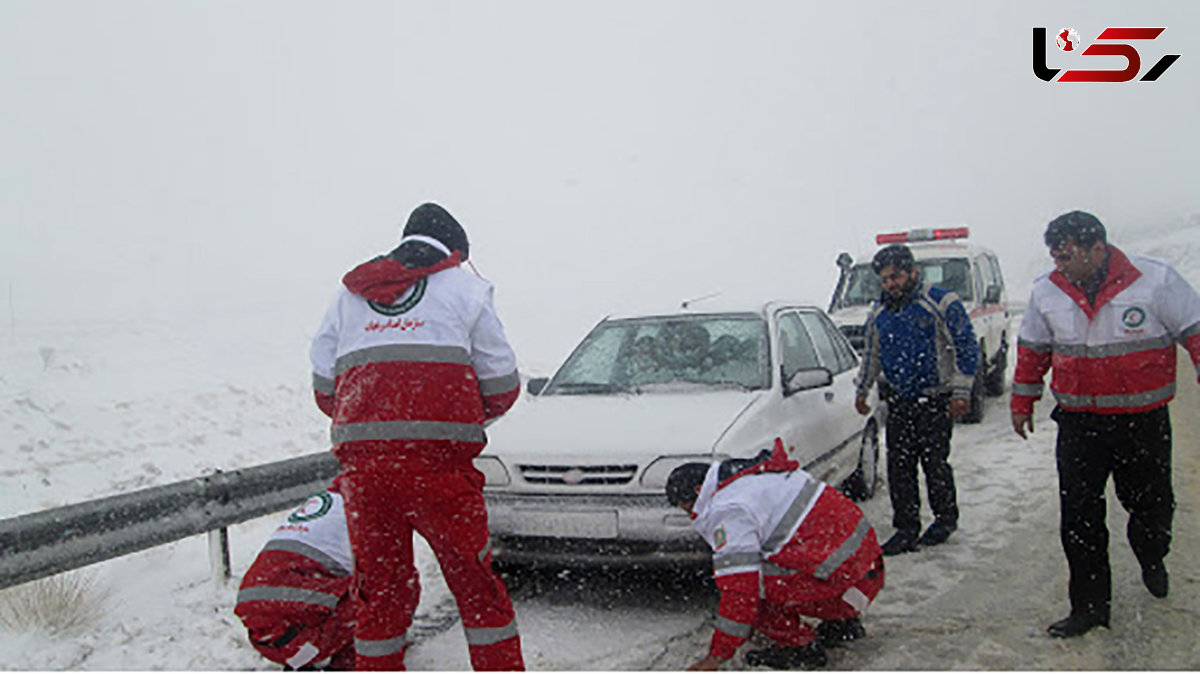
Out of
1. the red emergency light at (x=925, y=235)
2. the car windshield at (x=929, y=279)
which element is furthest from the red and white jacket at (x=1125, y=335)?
the red emergency light at (x=925, y=235)

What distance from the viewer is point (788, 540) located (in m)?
3.61

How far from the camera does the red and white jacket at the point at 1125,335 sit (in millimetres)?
3770

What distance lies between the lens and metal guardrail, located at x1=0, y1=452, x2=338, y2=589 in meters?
3.71

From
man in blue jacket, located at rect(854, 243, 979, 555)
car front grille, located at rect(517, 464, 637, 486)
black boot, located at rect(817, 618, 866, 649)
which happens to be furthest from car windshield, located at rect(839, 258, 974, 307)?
black boot, located at rect(817, 618, 866, 649)

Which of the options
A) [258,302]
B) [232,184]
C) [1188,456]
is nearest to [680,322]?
[1188,456]

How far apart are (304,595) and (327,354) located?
1036 millimetres

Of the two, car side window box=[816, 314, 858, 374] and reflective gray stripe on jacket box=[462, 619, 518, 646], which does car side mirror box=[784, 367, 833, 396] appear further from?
reflective gray stripe on jacket box=[462, 619, 518, 646]

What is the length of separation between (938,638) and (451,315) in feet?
8.30

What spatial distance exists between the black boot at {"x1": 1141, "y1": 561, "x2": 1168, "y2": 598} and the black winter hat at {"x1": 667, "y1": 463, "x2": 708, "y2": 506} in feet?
7.10

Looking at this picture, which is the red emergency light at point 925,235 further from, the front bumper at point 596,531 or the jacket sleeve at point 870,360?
the front bumper at point 596,531

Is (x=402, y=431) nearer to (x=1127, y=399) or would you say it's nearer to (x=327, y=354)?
(x=327, y=354)

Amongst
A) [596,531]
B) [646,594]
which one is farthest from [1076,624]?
[596,531]

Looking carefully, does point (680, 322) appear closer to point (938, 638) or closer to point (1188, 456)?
point (938, 638)

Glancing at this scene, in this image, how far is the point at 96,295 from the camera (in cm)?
3120
